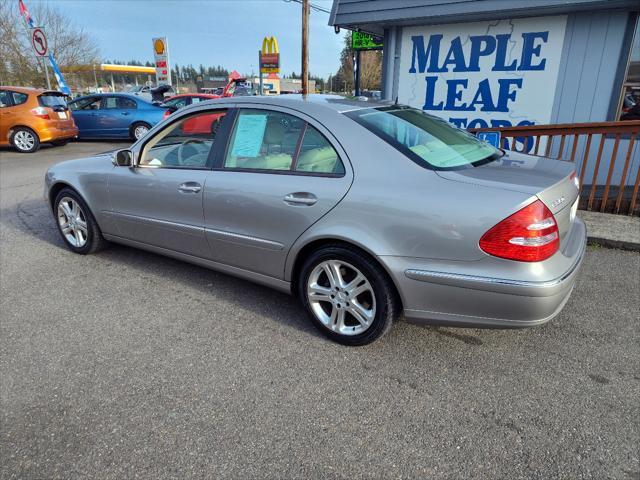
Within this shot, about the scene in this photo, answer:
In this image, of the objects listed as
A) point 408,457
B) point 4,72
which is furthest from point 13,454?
point 4,72

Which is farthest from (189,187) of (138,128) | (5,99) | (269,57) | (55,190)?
(269,57)

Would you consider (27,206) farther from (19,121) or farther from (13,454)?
(19,121)

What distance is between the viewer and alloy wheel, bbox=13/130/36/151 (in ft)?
36.4

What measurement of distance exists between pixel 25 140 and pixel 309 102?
1129 cm

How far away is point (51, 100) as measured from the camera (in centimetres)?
1117

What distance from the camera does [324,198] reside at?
2.63 metres

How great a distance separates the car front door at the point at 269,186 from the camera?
2689 mm

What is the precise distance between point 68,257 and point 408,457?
3.89 meters

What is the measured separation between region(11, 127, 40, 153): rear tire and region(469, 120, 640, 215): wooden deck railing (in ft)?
35.8

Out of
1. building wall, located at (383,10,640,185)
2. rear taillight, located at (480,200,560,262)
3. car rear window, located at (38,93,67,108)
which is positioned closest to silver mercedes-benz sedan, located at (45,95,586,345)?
rear taillight, located at (480,200,560,262)

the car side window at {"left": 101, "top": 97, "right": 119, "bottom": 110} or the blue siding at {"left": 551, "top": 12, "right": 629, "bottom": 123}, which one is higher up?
the blue siding at {"left": 551, "top": 12, "right": 629, "bottom": 123}

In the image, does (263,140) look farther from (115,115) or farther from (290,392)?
(115,115)

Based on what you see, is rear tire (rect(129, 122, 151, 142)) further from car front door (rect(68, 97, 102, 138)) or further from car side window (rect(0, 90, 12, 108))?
car side window (rect(0, 90, 12, 108))

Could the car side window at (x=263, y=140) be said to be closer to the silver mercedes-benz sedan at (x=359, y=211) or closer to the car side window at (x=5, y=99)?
the silver mercedes-benz sedan at (x=359, y=211)
